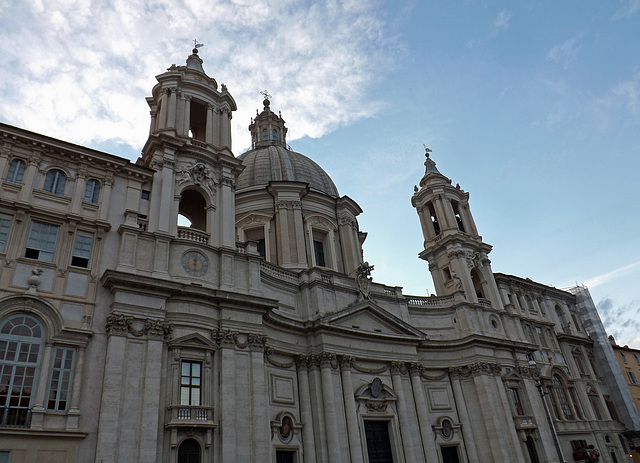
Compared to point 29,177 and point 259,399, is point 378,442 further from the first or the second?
point 29,177

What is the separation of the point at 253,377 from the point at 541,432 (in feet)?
71.2

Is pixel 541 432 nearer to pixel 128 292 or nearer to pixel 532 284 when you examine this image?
pixel 532 284

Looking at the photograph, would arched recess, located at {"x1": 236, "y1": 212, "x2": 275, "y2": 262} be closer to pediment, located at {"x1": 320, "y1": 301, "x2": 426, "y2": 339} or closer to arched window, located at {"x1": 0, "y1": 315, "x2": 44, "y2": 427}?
pediment, located at {"x1": 320, "y1": 301, "x2": 426, "y2": 339}

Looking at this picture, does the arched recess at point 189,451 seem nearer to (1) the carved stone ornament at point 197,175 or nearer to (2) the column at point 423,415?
(1) the carved stone ornament at point 197,175

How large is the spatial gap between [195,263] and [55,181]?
6.93 metres

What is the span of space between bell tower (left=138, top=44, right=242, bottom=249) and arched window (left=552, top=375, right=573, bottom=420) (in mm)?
29015

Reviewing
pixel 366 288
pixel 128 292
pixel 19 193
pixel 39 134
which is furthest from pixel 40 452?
pixel 366 288

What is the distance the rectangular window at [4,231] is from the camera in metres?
17.7

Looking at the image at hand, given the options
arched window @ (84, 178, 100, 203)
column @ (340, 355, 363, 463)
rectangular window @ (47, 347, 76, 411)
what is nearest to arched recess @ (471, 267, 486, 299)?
column @ (340, 355, 363, 463)

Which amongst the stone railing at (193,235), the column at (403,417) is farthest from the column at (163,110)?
the column at (403,417)

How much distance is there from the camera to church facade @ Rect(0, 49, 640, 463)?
→ 56.3 ft

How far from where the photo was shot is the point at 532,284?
4219 centimetres

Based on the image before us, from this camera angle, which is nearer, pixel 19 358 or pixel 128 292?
pixel 19 358

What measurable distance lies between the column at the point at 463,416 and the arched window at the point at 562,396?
35.2 ft
